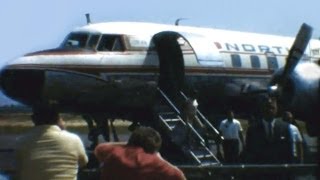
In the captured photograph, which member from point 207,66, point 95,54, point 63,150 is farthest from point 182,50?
point 63,150

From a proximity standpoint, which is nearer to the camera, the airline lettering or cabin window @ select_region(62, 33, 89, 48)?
cabin window @ select_region(62, 33, 89, 48)

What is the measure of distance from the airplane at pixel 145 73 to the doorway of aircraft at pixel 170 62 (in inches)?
0.9

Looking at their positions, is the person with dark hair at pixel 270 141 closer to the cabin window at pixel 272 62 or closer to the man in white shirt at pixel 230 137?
the man in white shirt at pixel 230 137

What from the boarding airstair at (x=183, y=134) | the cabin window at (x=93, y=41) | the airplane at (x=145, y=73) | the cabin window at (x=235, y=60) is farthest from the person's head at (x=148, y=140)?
the cabin window at (x=235, y=60)

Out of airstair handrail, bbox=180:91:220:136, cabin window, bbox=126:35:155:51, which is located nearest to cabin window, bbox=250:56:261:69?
airstair handrail, bbox=180:91:220:136

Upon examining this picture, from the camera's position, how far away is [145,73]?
2314 cm

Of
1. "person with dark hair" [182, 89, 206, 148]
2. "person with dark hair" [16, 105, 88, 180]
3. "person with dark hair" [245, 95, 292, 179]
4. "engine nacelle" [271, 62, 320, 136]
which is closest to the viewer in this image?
"person with dark hair" [16, 105, 88, 180]

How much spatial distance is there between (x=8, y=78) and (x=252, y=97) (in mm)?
6980

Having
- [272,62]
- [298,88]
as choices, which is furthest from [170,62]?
[272,62]

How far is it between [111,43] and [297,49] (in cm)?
460

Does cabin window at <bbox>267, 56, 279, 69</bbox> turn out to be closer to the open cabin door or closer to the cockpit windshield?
the open cabin door

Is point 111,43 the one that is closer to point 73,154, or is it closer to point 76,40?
point 76,40

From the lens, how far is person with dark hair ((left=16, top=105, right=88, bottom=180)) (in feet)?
28.6

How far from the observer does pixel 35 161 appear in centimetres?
873
